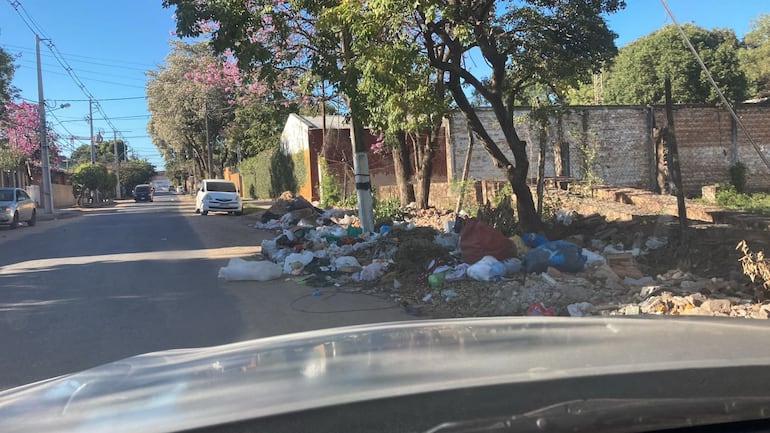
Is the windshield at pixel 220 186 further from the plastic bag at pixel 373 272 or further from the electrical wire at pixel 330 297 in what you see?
the electrical wire at pixel 330 297

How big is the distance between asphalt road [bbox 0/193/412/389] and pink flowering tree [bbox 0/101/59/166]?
21.3 meters

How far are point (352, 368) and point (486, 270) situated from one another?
5.80m

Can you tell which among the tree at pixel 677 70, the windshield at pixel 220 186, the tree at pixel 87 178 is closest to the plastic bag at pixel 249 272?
the windshield at pixel 220 186

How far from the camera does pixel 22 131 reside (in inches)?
1353

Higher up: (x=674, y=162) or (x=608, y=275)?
(x=674, y=162)

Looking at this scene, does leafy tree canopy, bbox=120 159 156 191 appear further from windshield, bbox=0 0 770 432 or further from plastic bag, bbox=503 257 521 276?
plastic bag, bbox=503 257 521 276

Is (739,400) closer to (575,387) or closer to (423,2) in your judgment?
(575,387)

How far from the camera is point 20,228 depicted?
2202 cm

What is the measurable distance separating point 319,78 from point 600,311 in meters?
8.08

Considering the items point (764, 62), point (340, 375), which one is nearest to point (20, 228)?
point (340, 375)

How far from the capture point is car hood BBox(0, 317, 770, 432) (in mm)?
1709

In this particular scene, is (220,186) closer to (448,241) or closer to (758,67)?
(448,241)

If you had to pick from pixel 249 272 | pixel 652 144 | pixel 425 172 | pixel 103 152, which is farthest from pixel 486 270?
pixel 103 152

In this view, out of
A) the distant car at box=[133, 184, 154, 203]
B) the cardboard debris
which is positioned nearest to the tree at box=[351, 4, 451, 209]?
the cardboard debris
